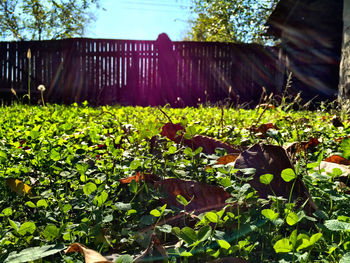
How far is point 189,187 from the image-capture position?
4.19 feet

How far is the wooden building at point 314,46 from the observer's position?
9094 mm

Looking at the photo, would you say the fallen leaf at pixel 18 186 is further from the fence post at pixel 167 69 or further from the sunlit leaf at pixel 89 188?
the fence post at pixel 167 69

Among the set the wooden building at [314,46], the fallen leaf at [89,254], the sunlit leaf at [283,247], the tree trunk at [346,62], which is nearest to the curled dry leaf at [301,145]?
the sunlit leaf at [283,247]

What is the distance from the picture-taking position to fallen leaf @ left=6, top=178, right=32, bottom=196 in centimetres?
139

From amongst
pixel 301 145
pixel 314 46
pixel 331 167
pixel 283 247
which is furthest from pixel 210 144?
pixel 314 46

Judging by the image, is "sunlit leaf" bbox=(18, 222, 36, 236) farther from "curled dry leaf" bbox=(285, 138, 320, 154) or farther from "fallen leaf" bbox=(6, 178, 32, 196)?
"curled dry leaf" bbox=(285, 138, 320, 154)

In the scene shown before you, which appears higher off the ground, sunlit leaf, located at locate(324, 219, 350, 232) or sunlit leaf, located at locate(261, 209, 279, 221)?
sunlit leaf, located at locate(261, 209, 279, 221)

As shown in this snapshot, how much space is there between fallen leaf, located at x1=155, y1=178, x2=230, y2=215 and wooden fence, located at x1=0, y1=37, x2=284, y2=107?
10.7 m

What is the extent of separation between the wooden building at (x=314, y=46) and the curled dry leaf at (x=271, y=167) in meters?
8.56

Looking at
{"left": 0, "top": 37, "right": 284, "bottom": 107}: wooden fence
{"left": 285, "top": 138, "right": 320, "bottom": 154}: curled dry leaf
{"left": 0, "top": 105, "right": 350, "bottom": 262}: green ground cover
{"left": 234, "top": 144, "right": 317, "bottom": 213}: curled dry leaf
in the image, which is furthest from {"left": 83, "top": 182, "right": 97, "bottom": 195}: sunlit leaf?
{"left": 0, "top": 37, "right": 284, "bottom": 107}: wooden fence

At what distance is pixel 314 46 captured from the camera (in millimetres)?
9289

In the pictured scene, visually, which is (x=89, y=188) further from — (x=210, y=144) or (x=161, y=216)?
(x=210, y=144)

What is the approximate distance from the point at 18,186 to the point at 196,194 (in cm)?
75

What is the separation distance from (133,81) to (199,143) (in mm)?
10477
